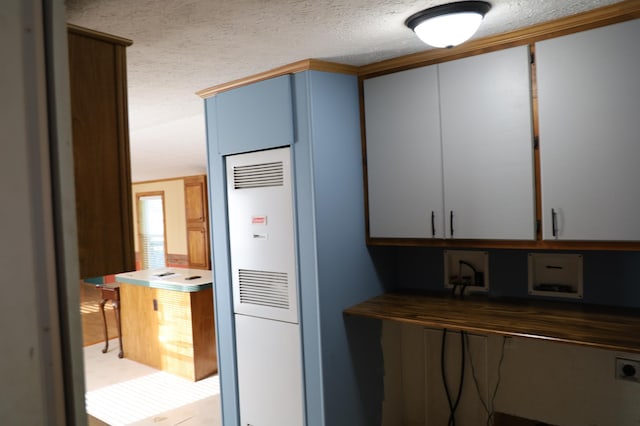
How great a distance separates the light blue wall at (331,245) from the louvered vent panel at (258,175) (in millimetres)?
108

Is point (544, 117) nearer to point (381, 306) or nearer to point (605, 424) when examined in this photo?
point (381, 306)

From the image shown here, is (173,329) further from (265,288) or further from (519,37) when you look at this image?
(519,37)

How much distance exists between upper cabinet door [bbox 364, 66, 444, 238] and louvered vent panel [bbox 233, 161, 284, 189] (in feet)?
1.60

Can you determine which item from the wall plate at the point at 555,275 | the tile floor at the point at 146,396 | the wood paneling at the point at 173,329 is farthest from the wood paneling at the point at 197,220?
the wall plate at the point at 555,275

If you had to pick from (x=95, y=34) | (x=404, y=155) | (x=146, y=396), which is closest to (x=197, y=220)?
(x=146, y=396)

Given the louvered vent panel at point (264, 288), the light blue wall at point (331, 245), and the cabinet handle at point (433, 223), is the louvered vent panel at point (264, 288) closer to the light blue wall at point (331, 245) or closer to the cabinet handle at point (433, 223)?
the light blue wall at point (331, 245)

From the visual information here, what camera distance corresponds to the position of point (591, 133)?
1.93 meters

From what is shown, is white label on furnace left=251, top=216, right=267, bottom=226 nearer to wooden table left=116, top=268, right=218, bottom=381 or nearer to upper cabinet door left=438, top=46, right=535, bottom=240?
upper cabinet door left=438, top=46, right=535, bottom=240

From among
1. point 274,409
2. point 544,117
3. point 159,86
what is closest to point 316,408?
point 274,409

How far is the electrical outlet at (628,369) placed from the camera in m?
2.18

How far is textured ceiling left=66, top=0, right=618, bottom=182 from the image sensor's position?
5.49 ft

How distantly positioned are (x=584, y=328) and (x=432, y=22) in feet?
4.42

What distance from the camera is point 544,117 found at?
2.03m

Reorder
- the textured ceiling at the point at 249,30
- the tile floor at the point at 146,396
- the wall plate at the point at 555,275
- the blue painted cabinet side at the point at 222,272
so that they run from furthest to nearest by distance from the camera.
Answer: the tile floor at the point at 146,396 → the blue painted cabinet side at the point at 222,272 → the wall plate at the point at 555,275 → the textured ceiling at the point at 249,30
